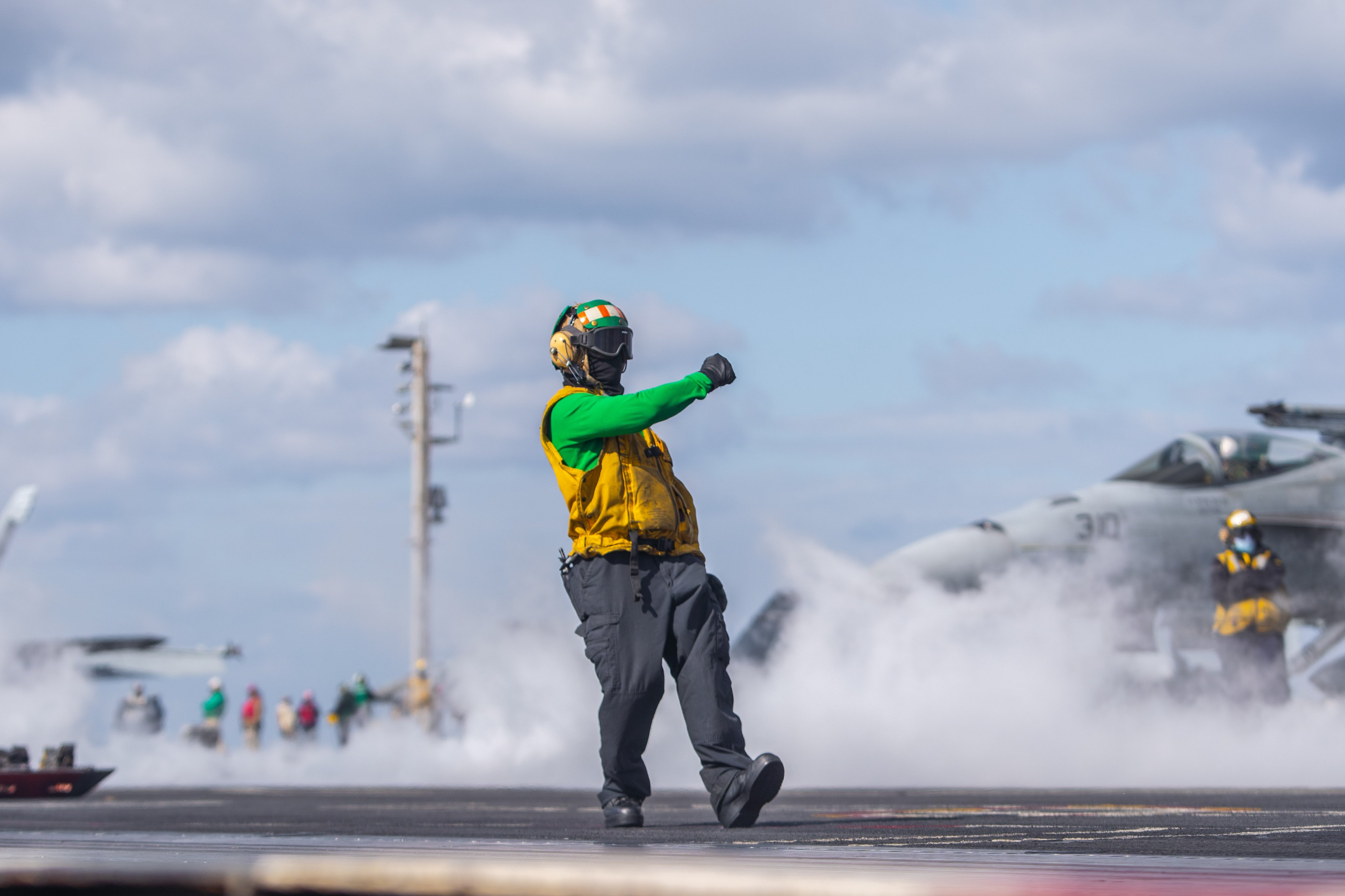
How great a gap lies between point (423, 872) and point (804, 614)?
14.8 meters

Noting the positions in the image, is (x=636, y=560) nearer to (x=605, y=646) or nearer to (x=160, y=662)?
(x=605, y=646)

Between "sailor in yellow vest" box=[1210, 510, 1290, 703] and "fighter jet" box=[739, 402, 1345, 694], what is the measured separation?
1.92 m

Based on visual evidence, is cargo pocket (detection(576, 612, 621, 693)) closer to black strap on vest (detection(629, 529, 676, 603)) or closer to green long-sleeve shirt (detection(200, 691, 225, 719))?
black strap on vest (detection(629, 529, 676, 603))

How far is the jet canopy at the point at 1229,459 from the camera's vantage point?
1769 centimetres

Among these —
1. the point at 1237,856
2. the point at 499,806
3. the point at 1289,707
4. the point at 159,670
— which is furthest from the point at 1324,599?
the point at 159,670

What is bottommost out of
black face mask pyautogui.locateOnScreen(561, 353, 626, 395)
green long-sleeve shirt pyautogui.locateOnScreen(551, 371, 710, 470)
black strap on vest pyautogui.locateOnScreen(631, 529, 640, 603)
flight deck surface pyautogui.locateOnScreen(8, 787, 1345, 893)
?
flight deck surface pyautogui.locateOnScreen(8, 787, 1345, 893)

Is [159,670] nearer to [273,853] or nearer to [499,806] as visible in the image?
[499,806]

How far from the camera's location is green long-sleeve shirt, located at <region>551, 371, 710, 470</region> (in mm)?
6035

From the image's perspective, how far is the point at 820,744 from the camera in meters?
15.4

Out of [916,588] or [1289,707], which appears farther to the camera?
[916,588]

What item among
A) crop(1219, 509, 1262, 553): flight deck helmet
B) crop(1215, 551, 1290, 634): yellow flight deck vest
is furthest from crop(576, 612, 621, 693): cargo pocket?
crop(1219, 509, 1262, 553): flight deck helmet

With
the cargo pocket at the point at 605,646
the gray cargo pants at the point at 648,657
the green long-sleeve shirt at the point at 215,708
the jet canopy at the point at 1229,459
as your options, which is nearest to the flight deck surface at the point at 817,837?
the gray cargo pants at the point at 648,657

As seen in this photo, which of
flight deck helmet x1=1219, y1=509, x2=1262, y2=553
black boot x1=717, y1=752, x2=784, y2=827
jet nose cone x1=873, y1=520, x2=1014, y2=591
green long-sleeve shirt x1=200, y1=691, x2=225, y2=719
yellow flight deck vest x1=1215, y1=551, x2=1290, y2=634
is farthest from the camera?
green long-sleeve shirt x1=200, y1=691, x2=225, y2=719

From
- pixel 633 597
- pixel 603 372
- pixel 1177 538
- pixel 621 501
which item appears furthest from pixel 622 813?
pixel 1177 538
